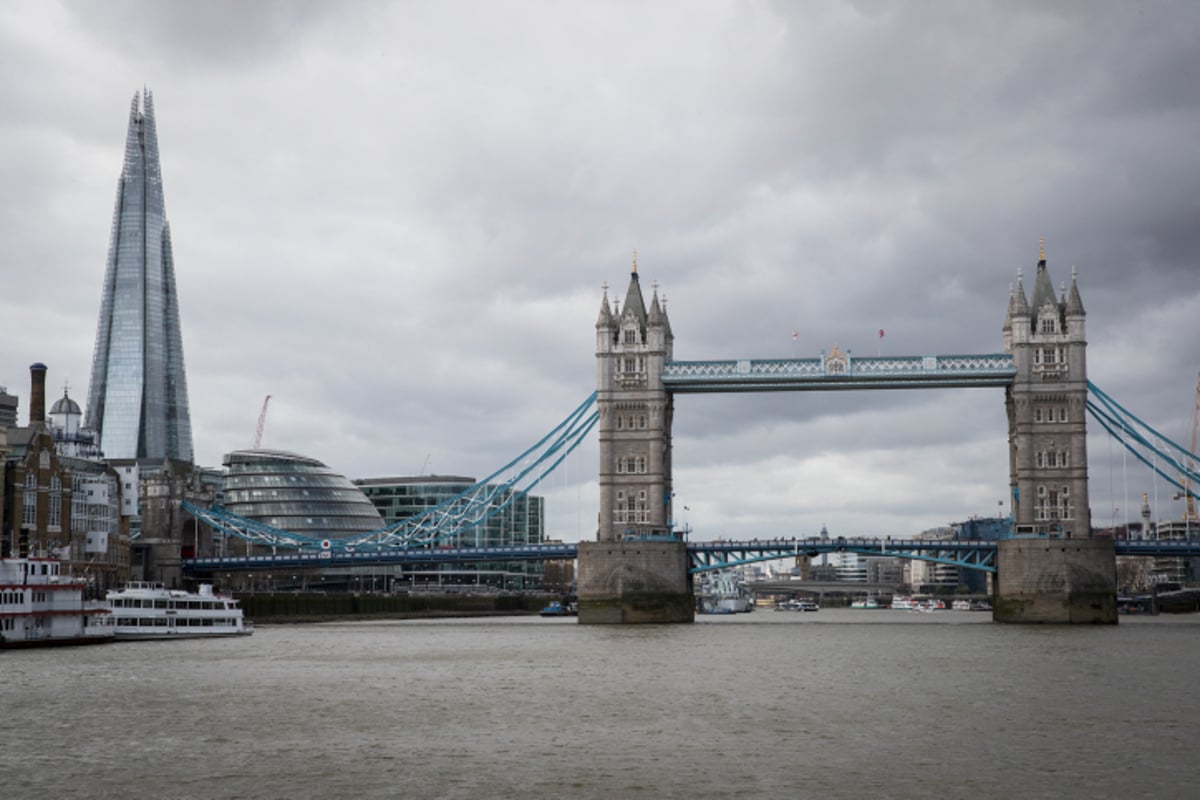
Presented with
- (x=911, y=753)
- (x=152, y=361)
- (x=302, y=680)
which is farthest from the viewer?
(x=152, y=361)

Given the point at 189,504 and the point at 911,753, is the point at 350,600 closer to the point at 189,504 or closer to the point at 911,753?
the point at 189,504

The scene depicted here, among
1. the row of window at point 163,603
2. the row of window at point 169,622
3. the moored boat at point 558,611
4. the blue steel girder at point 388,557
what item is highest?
the blue steel girder at point 388,557

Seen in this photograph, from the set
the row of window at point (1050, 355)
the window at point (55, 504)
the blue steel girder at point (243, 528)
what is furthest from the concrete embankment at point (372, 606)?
the row of window at point (1050, 355)

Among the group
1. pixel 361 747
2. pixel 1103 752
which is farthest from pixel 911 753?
pixel 361 747

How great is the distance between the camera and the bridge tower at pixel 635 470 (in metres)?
94.3

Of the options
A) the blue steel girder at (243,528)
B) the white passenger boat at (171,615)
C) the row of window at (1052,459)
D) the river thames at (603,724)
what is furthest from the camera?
the blue steel girder at (243,528)

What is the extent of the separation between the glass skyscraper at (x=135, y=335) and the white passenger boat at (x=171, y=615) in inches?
4365

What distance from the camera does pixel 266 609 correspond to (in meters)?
110

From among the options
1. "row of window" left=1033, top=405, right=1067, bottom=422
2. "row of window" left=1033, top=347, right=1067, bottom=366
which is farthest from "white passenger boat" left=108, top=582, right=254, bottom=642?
"row of window" left=1033, top=347, right=1067, bottom=366

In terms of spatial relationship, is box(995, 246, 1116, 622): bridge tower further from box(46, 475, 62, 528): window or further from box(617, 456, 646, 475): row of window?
box(46, 475, 62, 528): window

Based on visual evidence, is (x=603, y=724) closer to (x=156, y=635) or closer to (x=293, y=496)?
(x=156, y=635)

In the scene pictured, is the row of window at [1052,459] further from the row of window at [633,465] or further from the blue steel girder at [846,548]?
the row of window at [633,465]

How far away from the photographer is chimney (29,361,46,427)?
100 metres

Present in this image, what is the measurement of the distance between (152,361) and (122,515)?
269 ft
